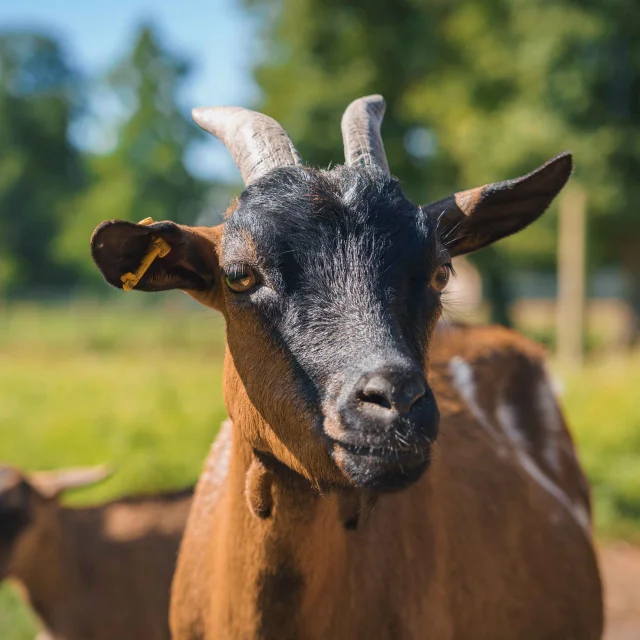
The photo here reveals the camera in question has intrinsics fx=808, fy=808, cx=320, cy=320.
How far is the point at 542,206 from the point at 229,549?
1.86 metres

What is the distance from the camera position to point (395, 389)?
7.39 ft

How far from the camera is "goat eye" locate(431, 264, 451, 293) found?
2.89m

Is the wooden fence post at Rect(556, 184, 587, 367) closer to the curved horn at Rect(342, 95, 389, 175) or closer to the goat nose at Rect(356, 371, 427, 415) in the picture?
the curved horn at Rect(342, 95, 389, 175)

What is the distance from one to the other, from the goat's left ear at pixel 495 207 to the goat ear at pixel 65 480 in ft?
14.1

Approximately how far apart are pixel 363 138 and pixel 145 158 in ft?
136

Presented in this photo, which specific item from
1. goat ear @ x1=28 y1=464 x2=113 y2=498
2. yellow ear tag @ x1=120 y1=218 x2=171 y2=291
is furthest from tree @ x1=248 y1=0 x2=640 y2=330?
yellow ear tag @ x1=120 y1=218 x2=171 y2=291

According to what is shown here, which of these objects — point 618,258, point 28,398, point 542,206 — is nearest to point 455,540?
point 542,206

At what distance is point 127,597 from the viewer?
6105mm

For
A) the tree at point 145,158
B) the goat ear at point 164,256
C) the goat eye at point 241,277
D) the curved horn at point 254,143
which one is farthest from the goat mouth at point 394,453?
the tree at point 145,158

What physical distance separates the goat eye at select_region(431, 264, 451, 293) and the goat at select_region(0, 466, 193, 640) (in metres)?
4.16

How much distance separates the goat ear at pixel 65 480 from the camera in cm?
647

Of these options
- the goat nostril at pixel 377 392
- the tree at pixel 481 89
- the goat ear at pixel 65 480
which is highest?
the tree at pixel 481 89

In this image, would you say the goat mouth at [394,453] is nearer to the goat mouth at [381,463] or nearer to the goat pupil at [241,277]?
the goat mouth at [381,463]

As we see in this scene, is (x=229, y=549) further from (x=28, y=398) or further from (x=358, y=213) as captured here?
(x=28, y=398)
